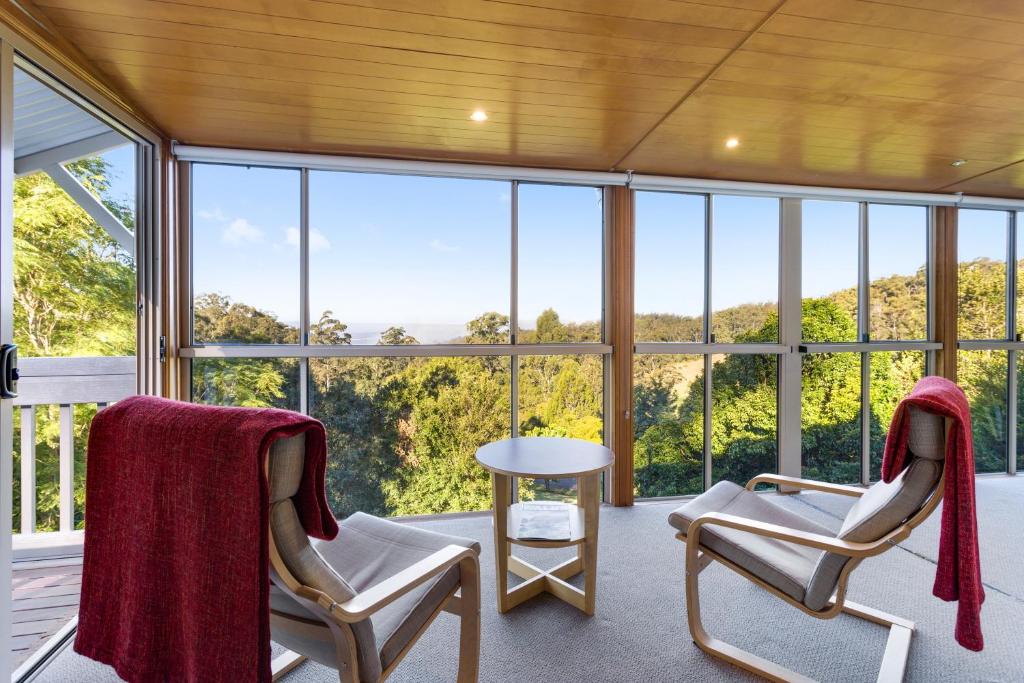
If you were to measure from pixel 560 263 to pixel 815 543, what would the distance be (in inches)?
95.0

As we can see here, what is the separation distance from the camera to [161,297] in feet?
8.77

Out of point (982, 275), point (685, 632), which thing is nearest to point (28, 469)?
point (685, 632)

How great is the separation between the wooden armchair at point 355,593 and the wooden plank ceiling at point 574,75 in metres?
1.60

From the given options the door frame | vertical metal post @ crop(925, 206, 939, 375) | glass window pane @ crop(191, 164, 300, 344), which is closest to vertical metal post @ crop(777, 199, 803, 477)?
vertical metal post @ crop(925, 206, 939, 375)

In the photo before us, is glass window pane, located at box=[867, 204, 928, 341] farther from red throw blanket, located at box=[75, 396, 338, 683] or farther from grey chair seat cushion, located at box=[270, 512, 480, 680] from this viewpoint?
red throw blanket, located at box=[75, 396, 338, 683]

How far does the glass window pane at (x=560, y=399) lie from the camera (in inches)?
136

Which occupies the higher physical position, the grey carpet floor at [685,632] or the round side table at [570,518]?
the round side table at [570,518]

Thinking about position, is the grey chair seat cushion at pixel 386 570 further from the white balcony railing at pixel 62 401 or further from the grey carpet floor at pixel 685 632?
the white balcony railing at pixel 62 401

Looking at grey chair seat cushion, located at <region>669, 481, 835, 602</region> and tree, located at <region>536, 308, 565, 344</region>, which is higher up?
tree, located at <region>536, 308, 565, 344</region>

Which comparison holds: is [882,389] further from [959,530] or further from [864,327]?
[959,530]

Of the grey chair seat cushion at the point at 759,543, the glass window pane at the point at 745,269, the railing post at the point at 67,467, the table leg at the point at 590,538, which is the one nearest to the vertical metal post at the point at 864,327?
the glass window pane at the point at 745,269

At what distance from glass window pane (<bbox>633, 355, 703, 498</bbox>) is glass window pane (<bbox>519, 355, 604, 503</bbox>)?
330mm

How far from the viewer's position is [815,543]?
1.57m

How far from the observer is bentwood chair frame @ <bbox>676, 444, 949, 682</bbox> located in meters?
1.54
